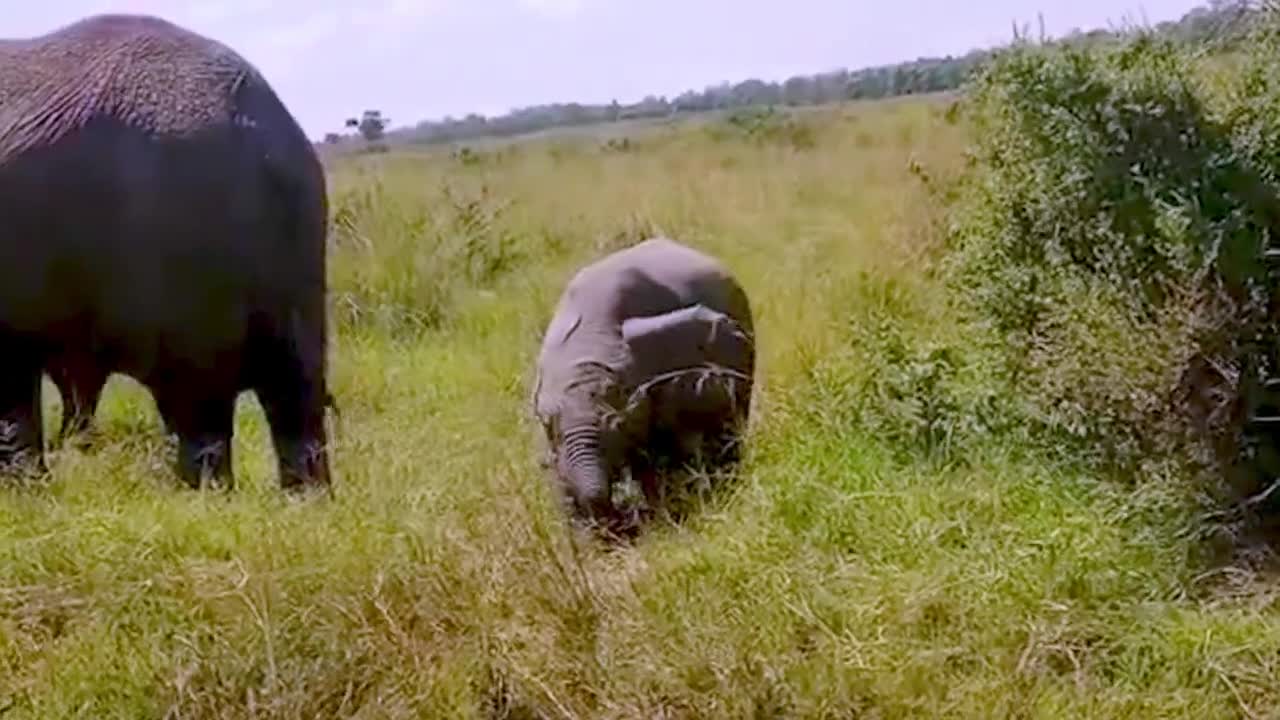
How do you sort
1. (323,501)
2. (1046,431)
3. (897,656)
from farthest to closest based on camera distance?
(1046,431) → (323,501) → (897,656)

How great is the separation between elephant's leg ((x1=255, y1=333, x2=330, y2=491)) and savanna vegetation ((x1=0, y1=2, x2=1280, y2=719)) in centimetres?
13

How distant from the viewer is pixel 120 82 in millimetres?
5949

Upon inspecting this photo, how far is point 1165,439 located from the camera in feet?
18.1

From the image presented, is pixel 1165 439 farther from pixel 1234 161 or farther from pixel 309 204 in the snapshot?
pixel 309 204

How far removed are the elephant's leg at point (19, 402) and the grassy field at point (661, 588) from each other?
30 centimetres

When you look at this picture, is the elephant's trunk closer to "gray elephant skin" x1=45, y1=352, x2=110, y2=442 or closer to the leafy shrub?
the leafy shrub

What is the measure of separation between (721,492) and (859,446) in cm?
59

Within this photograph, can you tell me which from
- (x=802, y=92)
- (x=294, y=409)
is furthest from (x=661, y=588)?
(x=802, y=92)

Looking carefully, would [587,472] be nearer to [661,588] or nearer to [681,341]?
[681,341]

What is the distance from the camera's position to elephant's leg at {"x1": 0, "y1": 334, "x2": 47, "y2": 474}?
Result: 604 centimetres

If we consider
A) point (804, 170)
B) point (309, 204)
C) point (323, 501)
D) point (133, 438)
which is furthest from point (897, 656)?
point (804, 170)

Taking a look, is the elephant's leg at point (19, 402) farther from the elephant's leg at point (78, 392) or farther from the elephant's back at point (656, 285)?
the elephant's back at point (656, 285)

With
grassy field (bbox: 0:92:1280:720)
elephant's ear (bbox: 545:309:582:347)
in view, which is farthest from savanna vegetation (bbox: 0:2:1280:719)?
elephant's ear (bbox: 545:309:582:347)

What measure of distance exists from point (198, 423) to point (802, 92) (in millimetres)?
52004
